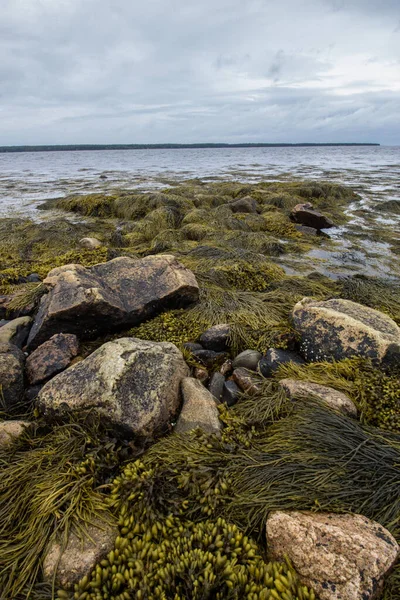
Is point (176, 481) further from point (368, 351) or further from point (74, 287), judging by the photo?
point (74, 287)

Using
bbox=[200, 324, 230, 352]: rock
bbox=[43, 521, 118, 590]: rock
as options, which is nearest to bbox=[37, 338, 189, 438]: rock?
bbox=[43, 521, 118, 590]: rock

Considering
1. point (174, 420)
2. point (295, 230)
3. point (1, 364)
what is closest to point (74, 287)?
point (1, 364)

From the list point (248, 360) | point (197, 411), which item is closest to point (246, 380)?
point (248, 360)

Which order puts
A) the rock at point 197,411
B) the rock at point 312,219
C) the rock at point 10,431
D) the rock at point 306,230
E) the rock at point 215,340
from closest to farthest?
1. the rock at point 10,431
2. the rock at point 197,411
3. the rock at point 215,340
4. the rock at point 306,230
5. the rock at point 312,219

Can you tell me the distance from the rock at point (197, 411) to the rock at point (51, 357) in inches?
55.2

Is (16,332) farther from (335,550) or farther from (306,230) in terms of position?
(306,230)

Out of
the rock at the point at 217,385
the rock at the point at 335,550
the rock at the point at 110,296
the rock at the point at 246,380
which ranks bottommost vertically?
the rock at the point at 217,385

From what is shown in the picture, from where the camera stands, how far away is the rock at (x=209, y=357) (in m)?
4.04

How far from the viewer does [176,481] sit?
251cm

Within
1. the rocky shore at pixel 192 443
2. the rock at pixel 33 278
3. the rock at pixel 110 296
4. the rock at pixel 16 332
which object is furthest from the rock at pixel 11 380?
the rock at pixel 33 278

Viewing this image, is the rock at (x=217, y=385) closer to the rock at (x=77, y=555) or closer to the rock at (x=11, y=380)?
the rock at (x=77, y=555)

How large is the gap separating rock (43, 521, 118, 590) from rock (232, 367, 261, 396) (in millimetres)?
1786

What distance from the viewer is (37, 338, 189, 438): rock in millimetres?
2908

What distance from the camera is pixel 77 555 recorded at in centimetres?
205
